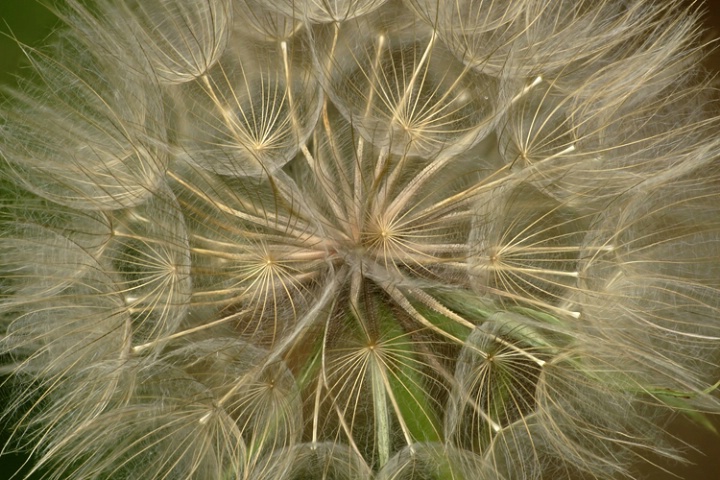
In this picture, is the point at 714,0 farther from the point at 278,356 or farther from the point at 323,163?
the point at 278,356

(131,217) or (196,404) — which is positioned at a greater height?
(131,217)

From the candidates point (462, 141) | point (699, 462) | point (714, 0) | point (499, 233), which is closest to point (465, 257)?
point (499, 233)

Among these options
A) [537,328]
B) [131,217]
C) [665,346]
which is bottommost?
[665,346]

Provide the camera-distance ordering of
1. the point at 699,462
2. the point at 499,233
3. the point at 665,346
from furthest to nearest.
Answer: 1. the point at 699,462
2. the point at 665,346
3. the point at 499,233

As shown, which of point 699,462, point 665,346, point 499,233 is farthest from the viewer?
point 699,462

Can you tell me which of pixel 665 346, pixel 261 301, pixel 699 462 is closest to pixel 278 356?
pixel 261 301

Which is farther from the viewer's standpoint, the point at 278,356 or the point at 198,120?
the point at 198,120
